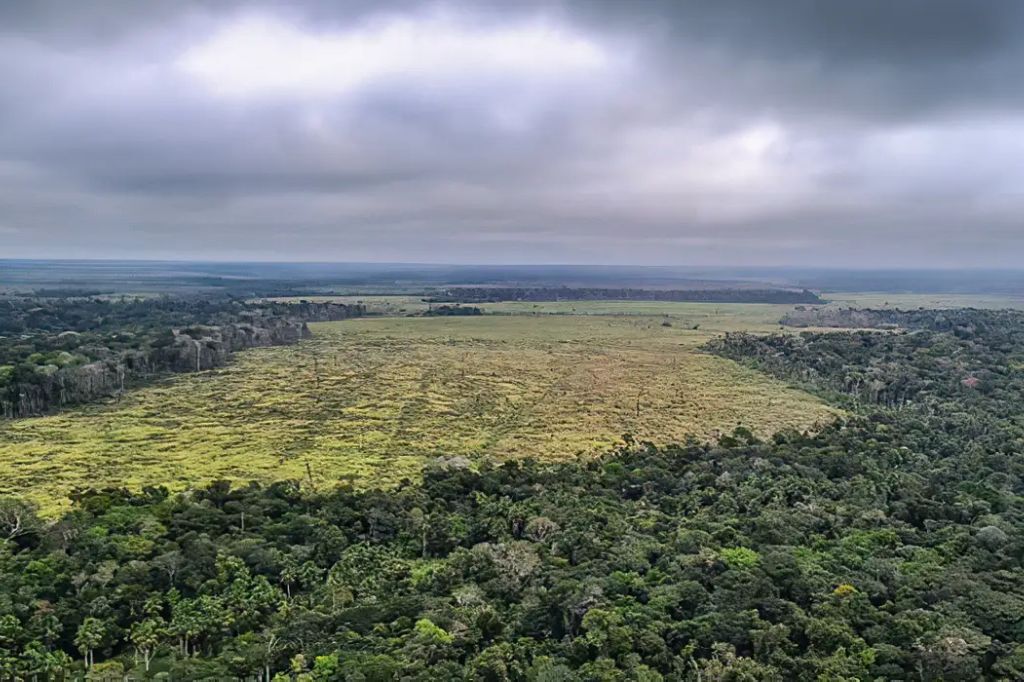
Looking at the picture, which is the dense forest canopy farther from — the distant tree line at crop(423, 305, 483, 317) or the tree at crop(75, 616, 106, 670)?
the distant tree line at crop(423, 305, 483, 317)

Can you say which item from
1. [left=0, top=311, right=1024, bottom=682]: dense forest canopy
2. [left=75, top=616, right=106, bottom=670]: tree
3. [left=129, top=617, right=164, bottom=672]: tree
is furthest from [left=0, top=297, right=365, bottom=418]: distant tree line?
[left=129, top=617, right=164, bottom=672]: tree

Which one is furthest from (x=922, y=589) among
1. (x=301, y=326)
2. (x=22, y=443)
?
(x=301, y=326)

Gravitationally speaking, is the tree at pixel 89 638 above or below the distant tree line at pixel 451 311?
below

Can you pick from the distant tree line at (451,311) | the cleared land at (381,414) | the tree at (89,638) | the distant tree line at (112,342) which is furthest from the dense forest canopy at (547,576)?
the distant tree line at (451,311)

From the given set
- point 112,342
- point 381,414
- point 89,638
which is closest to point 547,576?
point 89,638

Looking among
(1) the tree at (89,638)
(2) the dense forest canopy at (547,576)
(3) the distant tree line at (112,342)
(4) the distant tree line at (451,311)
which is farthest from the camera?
(4) the distant tree line at (451,311)

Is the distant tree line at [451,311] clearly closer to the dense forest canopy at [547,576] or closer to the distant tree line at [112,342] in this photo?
the distant tree line at [112,342]

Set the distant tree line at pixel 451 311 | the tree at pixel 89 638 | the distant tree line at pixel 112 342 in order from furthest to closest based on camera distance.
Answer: the distant tree line at pixel 451 311 → the distant tree line at pixel 112 342 → the tree at pixel 89 638
